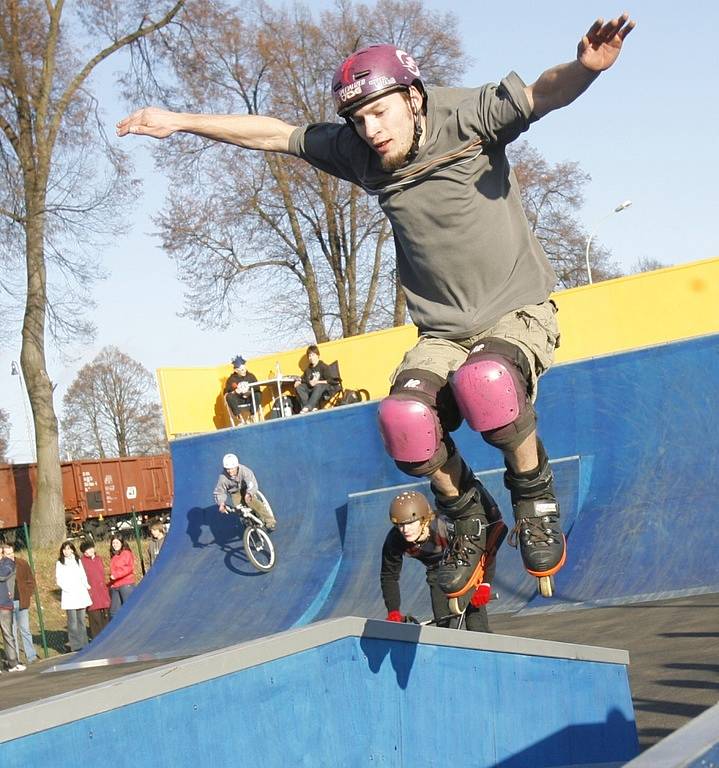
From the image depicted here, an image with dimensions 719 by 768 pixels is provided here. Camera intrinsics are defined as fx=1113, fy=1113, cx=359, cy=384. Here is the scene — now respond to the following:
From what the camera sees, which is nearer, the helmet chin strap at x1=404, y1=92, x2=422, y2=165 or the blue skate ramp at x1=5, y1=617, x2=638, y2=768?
the blue skate ramp at x1=5, y1=617, x2=638, y2=768

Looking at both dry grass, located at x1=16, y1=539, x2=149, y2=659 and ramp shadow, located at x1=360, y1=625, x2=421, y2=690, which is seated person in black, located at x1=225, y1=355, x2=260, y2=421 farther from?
ramp shadow, located at x1=360, y1=625, x2=421, y2=690

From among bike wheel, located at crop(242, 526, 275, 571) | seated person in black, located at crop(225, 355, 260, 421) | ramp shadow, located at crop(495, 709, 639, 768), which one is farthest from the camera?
seated person in black, located at crop(225, 355, 260, 421)

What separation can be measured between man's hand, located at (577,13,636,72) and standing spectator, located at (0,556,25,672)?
1278 centimetres

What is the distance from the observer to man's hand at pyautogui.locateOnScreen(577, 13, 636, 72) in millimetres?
3598

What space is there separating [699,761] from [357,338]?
53.4ft

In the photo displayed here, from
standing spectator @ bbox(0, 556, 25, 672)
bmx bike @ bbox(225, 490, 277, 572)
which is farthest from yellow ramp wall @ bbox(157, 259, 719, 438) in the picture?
standing spectator @ bbox(0, 556, 25, 672)

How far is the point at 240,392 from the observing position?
18.5 meters

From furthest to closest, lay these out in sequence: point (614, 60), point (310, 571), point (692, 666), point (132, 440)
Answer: point (132, 440)
point (310, 571)
point (692, 666)
point (614, 60)

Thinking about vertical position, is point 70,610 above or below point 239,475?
below

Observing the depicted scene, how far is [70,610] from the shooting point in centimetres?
1590

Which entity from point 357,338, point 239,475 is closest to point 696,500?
point 239,475

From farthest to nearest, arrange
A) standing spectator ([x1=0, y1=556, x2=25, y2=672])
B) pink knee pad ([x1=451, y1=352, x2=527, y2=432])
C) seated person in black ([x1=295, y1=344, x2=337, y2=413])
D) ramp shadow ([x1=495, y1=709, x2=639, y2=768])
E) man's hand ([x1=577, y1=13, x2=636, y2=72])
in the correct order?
seated person in black ([x1=295, y1=344, x2=337, y2=413])
standing spectator ([x1=0, y1=556, x2=25, y2=672])
ramp shadow ([x1=495, y1=709, x2=639, y2=768])
pink knee pad ([x1=451, y1=352, x2=527, y2=432])
man's hand ([x1=577, y1=13, x2=636, y2=72])

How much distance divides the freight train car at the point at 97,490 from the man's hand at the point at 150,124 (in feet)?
78.7

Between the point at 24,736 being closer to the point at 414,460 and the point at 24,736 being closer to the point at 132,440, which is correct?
the point at 414,460
